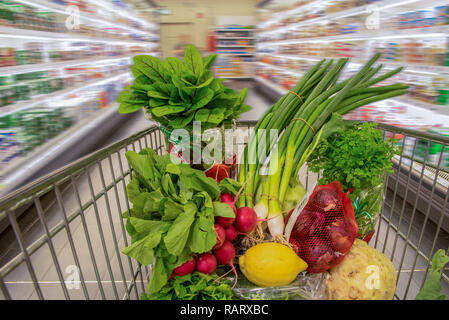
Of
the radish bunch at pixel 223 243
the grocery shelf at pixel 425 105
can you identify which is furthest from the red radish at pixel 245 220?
the grocery shelf at pixel 425 105

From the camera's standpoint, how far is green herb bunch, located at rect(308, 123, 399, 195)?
0.96m

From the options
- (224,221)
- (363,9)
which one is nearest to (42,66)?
(224,221)

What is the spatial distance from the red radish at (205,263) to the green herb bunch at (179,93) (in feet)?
1.37

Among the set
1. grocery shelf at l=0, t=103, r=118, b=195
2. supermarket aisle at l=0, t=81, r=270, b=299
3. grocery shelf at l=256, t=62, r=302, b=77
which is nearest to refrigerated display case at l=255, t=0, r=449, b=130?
grocery shelf at l=256, t=62, r=302, b=77

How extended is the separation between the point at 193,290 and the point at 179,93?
0.61 meters

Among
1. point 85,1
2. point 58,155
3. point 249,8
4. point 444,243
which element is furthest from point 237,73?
point 444,243

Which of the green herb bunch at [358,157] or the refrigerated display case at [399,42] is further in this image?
the refrigerated display case at [399,42]

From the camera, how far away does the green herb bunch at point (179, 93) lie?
91 centimetres

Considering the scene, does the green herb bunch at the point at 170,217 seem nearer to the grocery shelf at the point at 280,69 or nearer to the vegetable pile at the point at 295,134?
the vegetable pile at the point at 295,134

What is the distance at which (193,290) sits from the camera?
801 mm

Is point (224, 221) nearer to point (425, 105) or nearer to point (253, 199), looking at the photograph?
point (253, 199)

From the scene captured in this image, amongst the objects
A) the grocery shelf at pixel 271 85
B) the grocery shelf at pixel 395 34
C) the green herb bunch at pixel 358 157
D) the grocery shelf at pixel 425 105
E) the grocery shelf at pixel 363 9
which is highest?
the grocery shelf at pixel 363 9

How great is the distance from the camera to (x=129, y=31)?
6152 millimetres
